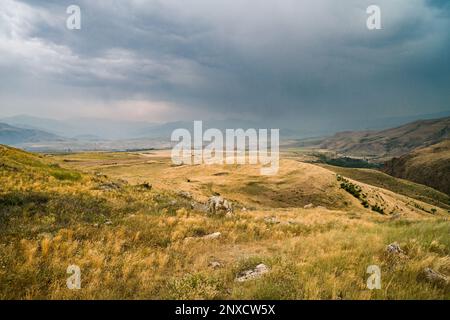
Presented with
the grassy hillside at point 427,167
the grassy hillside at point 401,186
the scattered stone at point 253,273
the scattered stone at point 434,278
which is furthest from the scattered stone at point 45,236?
the grassy hillside at point 427,167

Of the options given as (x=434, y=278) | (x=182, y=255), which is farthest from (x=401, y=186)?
(x=182, y=255)

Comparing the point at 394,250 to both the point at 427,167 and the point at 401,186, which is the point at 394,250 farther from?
the point at 427,167

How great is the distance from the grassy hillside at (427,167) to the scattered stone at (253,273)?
12959 cm

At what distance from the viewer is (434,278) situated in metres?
7.83

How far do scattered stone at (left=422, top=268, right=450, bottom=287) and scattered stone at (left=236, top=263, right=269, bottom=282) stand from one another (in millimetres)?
4265

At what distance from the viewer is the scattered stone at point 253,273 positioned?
27.5 feet

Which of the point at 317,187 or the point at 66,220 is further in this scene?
the point at 317,187

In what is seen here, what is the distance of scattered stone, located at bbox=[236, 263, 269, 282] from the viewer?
839 cm

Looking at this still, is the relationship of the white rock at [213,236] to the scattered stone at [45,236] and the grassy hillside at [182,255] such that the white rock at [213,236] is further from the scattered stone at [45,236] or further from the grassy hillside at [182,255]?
the scattered stone at [45,236]

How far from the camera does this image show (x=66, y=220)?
1538cm

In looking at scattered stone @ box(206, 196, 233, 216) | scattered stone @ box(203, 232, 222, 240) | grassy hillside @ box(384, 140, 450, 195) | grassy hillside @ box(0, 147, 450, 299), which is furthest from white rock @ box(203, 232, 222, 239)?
grassy hillside @ box(384, 140, 450, 195)

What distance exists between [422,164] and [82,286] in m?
158

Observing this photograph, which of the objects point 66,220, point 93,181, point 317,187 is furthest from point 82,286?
point 317,187
